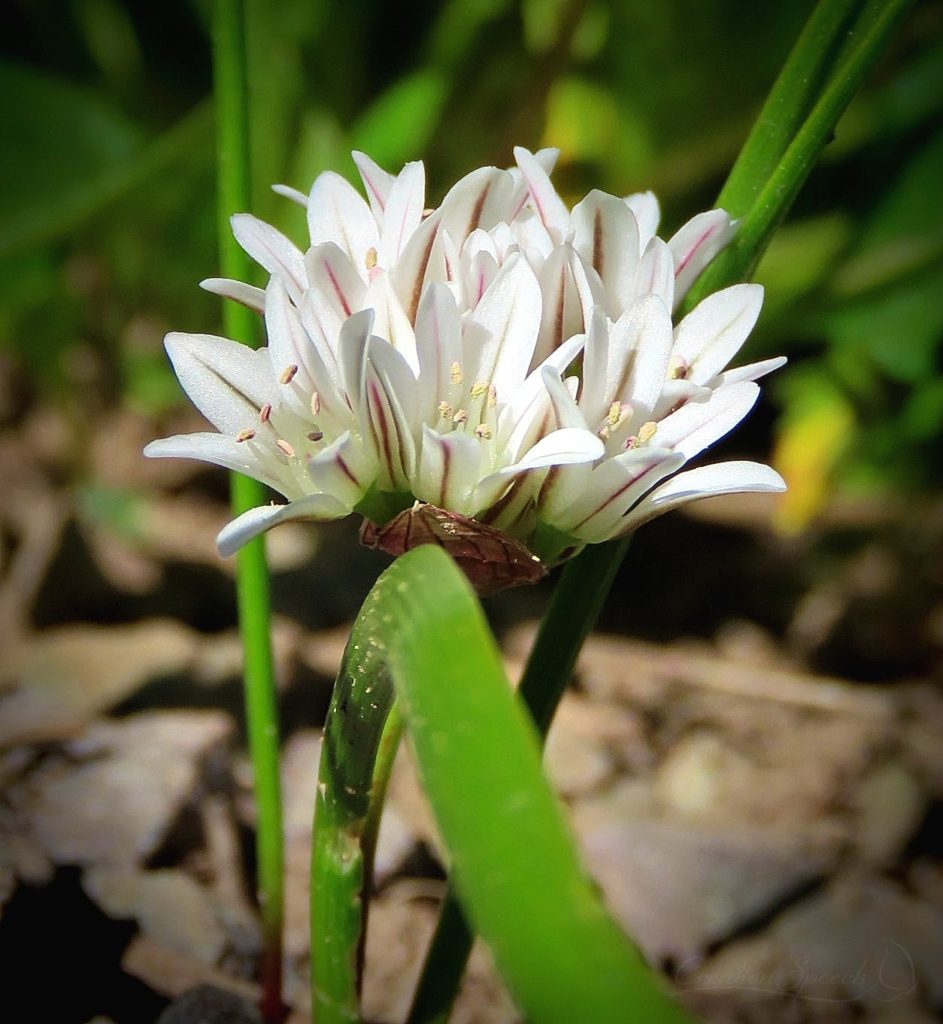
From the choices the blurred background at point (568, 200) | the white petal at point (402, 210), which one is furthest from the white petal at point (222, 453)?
the blurred background at point (568, 200)

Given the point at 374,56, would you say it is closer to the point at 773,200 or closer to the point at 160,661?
the point at 160,661

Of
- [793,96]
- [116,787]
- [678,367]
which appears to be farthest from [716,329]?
[116,787]

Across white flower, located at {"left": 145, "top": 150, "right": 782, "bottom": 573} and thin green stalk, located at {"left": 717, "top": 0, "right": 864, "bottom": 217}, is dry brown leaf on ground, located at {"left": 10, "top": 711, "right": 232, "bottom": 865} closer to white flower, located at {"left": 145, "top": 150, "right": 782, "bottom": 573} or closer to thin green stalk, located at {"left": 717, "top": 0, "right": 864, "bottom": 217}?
white flower, located at {"left": 145, "top": 150, "right": 782, "bottom": 573}

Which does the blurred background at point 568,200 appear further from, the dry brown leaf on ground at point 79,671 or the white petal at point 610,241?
the white petal at point 610,241

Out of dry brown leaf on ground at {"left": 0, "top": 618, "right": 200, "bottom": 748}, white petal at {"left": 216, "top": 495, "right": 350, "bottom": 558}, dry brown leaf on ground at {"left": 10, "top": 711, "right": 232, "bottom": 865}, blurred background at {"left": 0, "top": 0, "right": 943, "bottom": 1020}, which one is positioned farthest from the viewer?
blurred background at {"left": 0, "top": 0, "right": 943, "bottom": 1020}

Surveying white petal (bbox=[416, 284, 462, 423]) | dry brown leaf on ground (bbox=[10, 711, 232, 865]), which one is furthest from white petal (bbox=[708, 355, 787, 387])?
dry brown leaf on ground (bbox=[10, 711, 232, 865])

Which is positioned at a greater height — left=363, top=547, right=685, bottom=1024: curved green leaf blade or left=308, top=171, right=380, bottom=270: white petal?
left=308, top=171, right=380, bottom=270: white petal
